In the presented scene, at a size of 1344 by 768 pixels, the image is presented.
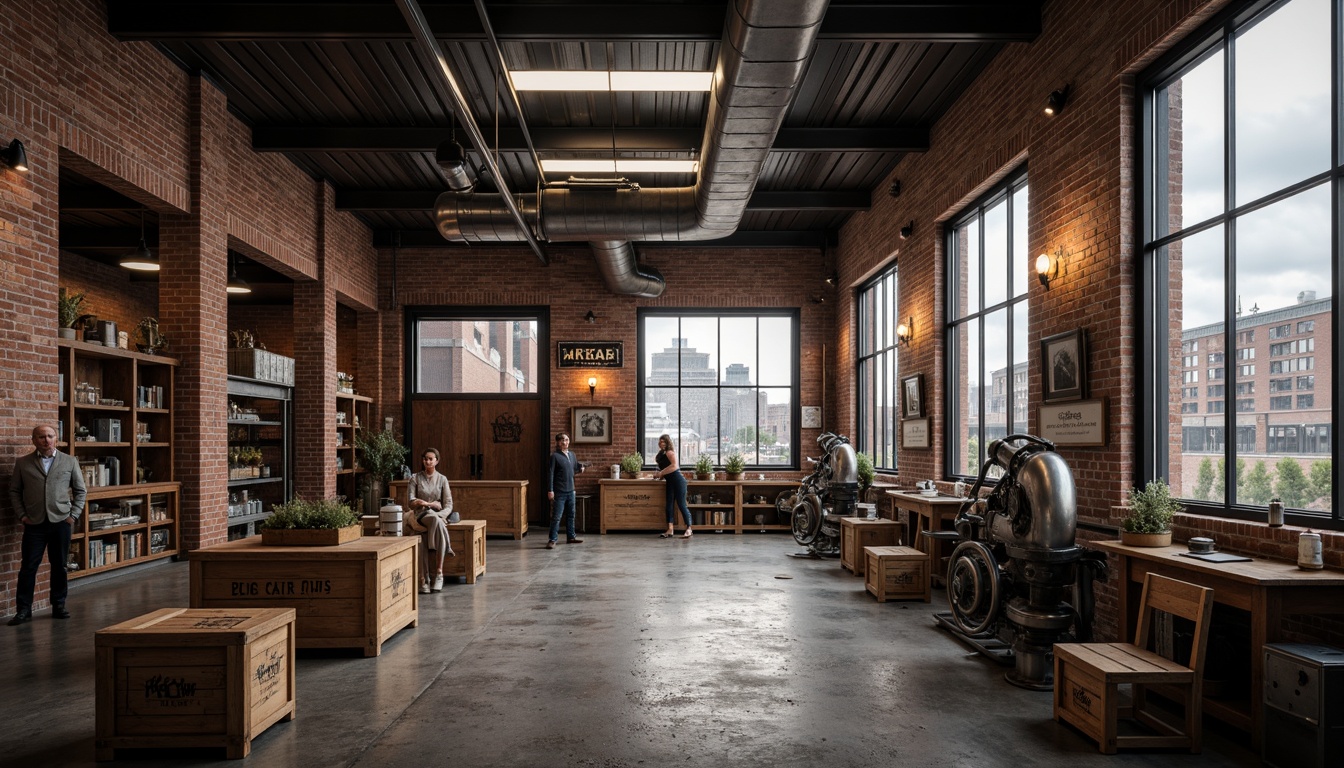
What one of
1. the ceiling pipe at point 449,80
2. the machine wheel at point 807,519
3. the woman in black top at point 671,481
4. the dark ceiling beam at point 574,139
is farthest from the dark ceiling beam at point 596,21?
the woman in black top at point 671,481

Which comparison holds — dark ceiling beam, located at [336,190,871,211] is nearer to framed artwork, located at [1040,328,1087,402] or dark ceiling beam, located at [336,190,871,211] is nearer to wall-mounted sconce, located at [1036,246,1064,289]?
wall-mounted sconce, located at [1036,246,1064,289]

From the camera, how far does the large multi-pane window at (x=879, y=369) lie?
1134 centimetres

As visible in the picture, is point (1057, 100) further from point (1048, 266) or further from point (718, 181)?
point (718, 181)

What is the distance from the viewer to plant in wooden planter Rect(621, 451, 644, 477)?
1316 cm

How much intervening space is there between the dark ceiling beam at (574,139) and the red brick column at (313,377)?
6.98ft

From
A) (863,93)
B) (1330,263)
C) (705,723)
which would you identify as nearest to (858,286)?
(863,93)

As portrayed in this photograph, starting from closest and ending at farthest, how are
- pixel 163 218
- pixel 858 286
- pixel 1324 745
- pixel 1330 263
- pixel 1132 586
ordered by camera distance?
pixel 1324 745
pixel 1330 263
pixel 1132 586
pixel 163 218
pixel 858 286

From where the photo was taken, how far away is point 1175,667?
12.7ft

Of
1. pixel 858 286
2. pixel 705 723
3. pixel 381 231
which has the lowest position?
pixel 705 723

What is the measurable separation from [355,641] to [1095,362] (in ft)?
18.1

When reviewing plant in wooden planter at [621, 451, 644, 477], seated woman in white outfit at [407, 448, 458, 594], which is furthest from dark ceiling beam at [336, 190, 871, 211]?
seated woman in white outfit at [407, 448, 458, 594]

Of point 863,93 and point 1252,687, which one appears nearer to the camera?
point 1252,687

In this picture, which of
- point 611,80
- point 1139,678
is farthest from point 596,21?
point 1139,678

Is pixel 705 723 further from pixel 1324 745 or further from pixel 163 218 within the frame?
pixel 163 218
